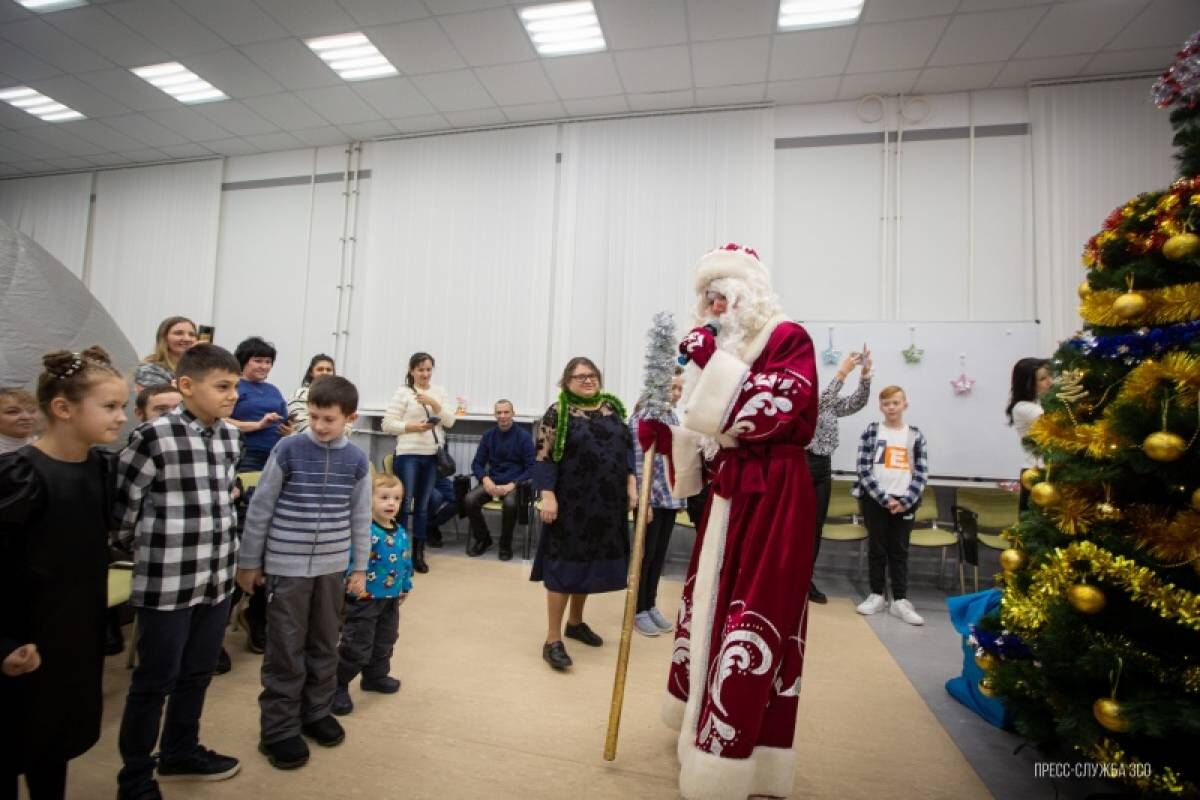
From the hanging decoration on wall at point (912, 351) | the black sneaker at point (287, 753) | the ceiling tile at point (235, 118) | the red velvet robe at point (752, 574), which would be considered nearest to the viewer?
the red velvet robe at point (752, 574)

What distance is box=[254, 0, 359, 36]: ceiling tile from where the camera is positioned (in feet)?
14.1

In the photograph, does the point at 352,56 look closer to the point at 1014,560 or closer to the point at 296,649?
the point at 296,649

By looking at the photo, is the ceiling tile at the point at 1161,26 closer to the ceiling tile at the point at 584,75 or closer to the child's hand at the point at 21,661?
the ceiling tile at the point at 584,75

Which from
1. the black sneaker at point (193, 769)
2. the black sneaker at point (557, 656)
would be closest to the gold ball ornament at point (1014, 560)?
the black sneaker at point (557, 656)

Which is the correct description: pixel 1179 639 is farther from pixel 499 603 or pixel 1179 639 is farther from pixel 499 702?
pixel 499 603

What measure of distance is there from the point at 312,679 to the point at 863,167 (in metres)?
5.57

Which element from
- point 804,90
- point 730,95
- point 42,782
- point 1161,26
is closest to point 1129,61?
point 1161,26

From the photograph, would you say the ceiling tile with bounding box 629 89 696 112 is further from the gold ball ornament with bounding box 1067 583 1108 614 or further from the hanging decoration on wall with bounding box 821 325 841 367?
the gold ball ornament with bounding box 1067 583 1108 614

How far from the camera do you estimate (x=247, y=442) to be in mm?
3420

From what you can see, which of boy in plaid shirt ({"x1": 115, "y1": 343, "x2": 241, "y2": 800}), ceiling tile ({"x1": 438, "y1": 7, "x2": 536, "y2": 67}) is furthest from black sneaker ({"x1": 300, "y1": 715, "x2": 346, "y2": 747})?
ceiling tile ({"x1": 438, "y1": 7, "x2": 536, "y2": 67})

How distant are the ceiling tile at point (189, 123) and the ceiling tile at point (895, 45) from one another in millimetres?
6221

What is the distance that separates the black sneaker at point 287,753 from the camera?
6.21 ft

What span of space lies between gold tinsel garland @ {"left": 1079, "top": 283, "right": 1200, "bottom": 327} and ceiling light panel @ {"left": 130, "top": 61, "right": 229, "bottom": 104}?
21.8 ft

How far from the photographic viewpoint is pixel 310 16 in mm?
4426
